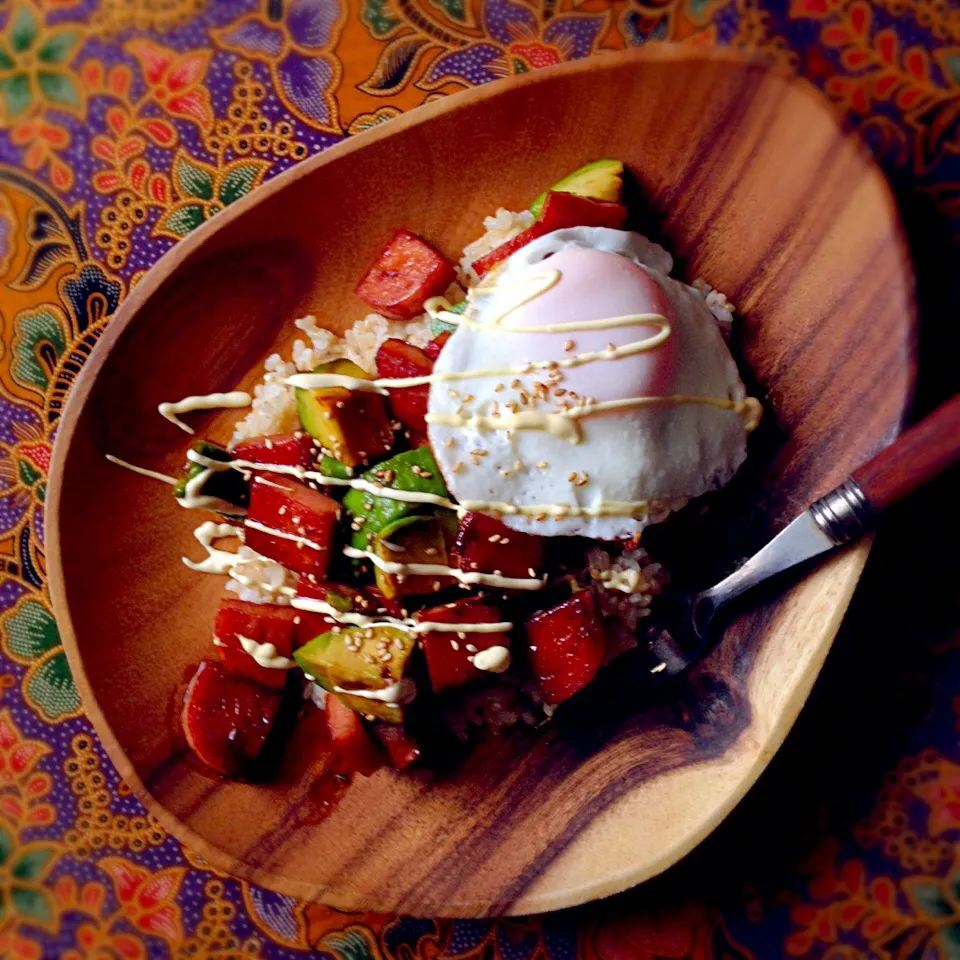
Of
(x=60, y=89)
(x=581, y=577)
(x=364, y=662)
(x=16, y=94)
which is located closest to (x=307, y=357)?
(x=364, y=662)

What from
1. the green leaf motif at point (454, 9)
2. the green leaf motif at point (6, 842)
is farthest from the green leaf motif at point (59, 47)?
the green leaf motif at point (6, 842)

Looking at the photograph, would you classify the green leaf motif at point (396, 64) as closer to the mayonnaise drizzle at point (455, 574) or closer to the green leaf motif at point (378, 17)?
the green leaf motif at point (378, 17)

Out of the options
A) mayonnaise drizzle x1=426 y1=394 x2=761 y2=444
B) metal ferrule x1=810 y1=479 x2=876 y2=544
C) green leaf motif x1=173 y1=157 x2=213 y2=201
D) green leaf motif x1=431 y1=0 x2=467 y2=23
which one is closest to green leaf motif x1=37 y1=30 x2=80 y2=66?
green leaf motif x1=173 y1=157 x2=213 y2=201

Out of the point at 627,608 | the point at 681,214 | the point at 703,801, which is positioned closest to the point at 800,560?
the point at 627,608

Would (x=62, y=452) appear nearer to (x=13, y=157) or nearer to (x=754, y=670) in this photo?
(x=13, y=157)

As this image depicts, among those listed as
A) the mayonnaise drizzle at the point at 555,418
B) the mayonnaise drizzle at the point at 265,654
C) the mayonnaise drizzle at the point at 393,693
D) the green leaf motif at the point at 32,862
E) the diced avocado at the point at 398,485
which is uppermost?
the mayonnaise drizzle at the point at 555,418
